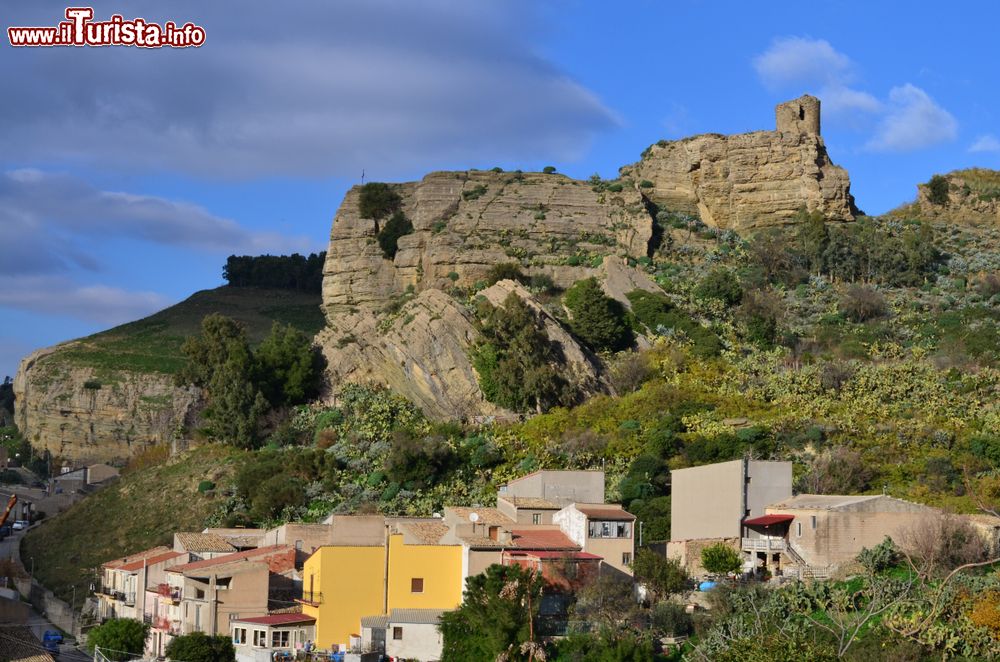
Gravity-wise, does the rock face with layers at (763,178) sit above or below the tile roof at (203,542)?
above

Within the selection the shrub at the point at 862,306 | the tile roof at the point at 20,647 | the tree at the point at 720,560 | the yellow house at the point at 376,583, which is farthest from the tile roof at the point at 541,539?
the shrub at the point at 862,306

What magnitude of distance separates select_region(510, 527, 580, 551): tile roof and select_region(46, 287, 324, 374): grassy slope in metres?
57.1

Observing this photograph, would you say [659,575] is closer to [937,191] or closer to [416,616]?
[416,616]

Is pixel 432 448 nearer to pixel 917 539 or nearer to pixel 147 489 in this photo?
pixel 147 489

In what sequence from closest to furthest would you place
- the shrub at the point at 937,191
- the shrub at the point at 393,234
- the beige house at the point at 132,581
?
the beige house at the point at 132,581 < the shrub at the point at 393,234 < the shrub at the point at 937,191

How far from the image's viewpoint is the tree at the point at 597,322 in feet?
243

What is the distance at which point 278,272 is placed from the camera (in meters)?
131

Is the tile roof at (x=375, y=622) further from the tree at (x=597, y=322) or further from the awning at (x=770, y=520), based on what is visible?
the tree at (x=597, y=322)

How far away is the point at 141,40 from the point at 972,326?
151 feet

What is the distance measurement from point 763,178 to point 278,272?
5059 centimetres

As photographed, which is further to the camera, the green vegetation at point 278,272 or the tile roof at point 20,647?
the green vegetation at point 278,272

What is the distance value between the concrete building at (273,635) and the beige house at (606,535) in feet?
29.3

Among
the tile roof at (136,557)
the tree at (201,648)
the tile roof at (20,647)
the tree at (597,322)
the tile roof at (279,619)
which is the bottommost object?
the tile roof at (20,647)

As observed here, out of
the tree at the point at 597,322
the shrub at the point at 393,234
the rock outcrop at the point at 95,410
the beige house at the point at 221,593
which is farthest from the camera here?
the rock outcrop at the point at 95,410
